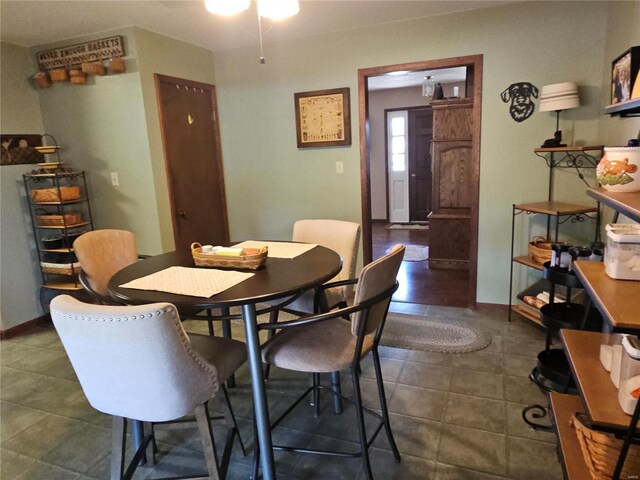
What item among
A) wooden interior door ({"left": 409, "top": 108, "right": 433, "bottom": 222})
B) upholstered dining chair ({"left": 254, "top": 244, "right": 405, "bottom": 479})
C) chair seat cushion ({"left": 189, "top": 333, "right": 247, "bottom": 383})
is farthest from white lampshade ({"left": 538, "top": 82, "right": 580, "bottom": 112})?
wooden interior door ({"left": 409, "top": 108, "right": 433, "bottom": 222})

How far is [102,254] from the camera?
7.65 ft

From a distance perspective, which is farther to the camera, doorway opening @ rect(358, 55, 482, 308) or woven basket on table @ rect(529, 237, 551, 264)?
doorway opening @ rect(358, 55, 482, 308)

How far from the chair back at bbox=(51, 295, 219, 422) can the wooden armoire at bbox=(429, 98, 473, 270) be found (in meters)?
3.61

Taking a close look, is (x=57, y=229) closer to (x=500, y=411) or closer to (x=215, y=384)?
(x=215, y=384)

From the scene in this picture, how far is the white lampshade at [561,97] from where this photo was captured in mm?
2676

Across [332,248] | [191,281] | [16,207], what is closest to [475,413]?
[332,248]

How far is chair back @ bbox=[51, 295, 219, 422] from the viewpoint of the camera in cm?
114

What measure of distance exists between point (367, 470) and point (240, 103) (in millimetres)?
3242

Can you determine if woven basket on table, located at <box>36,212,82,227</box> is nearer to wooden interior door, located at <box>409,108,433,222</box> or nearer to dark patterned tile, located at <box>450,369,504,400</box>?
dark patterned tile, located at <box>450,369,504,400</box>

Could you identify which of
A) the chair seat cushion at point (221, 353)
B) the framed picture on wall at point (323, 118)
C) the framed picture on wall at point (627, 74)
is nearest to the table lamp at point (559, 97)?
the framed picture on wall at point (627, 74)

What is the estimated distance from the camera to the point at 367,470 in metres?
1.60

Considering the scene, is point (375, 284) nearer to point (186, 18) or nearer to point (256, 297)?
point (256, 297)

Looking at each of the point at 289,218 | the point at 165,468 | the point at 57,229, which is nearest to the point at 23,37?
the point at 57,229

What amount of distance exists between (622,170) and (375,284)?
2.92ft
